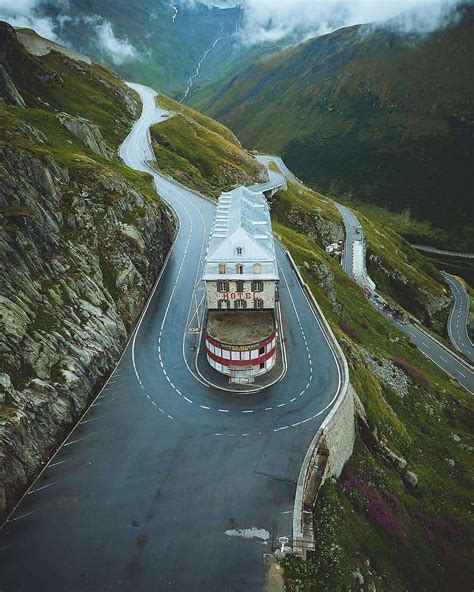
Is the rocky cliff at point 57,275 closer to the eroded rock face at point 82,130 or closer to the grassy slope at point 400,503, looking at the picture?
the eroded rock face at point 82,130

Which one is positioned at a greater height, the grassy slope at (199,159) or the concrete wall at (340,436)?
the grassy slope at (199,159)

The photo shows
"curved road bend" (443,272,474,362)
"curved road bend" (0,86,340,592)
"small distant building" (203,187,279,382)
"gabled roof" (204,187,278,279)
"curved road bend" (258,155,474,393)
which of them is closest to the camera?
"curved road bend" (0,86,340,592)

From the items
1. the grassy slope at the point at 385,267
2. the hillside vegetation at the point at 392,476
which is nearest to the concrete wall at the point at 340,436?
the hillside vegetation at the point at 392,476

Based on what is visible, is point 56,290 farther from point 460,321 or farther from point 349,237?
point 460,321

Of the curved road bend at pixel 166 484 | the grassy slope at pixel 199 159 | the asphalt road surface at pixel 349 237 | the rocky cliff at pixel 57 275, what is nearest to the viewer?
the curved road bend at pixel 166 484

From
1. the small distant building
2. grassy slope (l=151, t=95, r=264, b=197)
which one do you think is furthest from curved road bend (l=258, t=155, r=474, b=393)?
the small distant building

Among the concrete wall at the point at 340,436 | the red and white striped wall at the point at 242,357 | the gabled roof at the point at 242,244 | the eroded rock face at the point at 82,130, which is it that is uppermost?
the eroded rock face at the point at 82,130

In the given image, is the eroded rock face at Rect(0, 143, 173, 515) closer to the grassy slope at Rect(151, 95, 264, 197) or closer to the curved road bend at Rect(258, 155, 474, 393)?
the grassy slope at Rect(151, 95, 264, 197)
